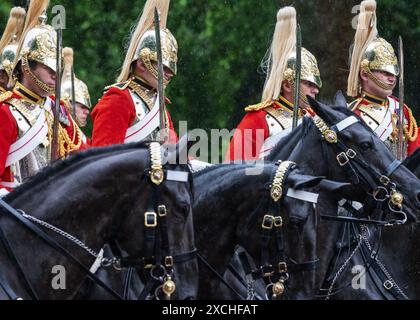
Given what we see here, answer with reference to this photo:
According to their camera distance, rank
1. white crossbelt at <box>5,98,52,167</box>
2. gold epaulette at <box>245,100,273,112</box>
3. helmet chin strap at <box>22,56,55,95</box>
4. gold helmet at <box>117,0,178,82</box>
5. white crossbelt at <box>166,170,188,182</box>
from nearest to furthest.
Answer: white crossbelt at <box>166,170,188,182</box> → white crossbelt at <box>5,98,52,167</box> → helmet chin strap at <box>22,56,55,95</box> → gold helmet at <box>117,0,178,82</box> → gold epaulette at <box>245,100,273,112</box>

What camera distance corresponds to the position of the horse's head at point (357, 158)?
730 cm

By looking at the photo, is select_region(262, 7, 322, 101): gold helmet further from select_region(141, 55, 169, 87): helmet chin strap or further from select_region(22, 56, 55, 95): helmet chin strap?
select_region(22, 56, 55, 95): helmet chin strap

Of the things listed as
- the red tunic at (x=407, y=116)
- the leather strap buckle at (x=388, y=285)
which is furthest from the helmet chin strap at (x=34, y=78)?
the red tunic at (x=407, y=116)

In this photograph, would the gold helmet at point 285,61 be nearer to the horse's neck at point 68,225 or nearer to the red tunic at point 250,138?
the red tunic at point 250,138

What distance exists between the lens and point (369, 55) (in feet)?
30.2

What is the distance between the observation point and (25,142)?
7.35 meters

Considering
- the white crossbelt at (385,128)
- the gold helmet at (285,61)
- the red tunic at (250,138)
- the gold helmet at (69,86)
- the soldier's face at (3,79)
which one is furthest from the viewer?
the gold helmet at (69,86)

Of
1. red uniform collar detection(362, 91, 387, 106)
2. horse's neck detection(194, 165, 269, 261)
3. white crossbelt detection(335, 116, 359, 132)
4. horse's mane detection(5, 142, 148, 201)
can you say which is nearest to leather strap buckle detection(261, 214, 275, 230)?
horse's neck detection(194, 165, 269, 261)

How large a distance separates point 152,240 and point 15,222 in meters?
0.55

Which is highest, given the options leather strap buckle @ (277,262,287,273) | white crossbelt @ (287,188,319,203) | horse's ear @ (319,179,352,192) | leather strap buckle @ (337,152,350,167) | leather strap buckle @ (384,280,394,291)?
white crossbelt @ (287,188,319,203)

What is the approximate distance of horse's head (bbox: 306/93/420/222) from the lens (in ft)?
24.0

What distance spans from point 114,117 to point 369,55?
2152mm

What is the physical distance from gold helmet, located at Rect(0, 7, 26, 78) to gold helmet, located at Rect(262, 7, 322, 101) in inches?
64.4

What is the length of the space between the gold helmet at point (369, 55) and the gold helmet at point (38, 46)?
7.89 ft
